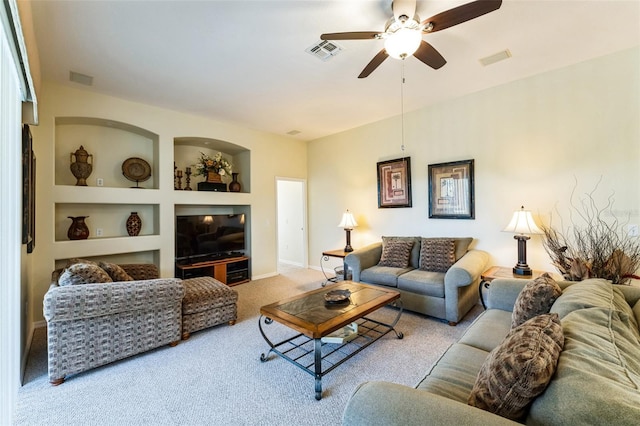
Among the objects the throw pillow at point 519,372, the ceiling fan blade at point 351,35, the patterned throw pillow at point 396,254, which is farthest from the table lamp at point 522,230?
the ceiling fan blade at point 351,35

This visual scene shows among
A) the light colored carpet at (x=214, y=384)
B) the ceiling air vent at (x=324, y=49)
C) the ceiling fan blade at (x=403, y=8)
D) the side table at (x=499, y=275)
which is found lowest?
the light colored carpet at (x=214, y=384)

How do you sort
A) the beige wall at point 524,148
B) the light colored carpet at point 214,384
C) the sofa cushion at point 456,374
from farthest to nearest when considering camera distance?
the beige wall at point 524,148 < the light colored carpet at point 214,384 < the sofa cushion at point 456,374

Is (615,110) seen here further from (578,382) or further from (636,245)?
(578,382)

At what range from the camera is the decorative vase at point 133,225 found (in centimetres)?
414

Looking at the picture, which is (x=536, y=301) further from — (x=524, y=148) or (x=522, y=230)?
(x=524, y=148)

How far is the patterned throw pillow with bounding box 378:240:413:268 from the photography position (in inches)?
151

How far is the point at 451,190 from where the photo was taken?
3.99 metres

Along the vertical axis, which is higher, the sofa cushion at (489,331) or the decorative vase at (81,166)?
the decorative vase at (81,166)

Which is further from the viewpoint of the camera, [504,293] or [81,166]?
[81,166]

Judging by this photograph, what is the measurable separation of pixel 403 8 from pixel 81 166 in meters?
4.25

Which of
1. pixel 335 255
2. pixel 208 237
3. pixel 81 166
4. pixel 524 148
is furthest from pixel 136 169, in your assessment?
pixel 524 148

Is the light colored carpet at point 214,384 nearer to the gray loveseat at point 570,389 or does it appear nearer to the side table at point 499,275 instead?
the side table at point 499,275

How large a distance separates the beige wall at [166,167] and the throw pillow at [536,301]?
4.31m

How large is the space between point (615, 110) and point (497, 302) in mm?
2426
